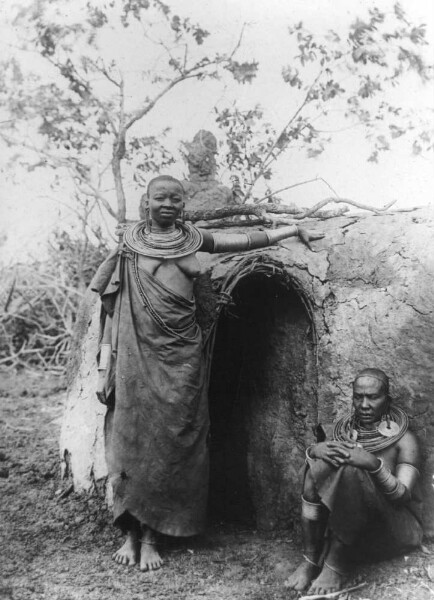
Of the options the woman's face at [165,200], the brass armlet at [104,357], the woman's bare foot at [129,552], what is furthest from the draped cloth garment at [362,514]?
the woman's face at [165,200]

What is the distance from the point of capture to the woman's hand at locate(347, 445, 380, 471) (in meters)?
3.00

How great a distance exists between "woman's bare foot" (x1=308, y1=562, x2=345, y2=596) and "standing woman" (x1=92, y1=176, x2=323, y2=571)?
87 centimetres

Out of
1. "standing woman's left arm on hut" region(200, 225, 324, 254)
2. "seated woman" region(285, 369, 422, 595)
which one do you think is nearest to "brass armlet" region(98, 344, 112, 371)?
"standing woman's left arm on hut" region(200, 225, 324, 254)

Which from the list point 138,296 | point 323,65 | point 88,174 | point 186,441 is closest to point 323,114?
point 323,65

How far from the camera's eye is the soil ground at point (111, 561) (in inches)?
127

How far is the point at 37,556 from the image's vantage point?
12.2 feet

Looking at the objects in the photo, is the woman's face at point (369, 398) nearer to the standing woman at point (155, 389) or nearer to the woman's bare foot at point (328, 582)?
the woman's bare foot at point (328, 582)

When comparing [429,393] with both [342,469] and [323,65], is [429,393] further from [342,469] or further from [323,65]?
[323,65]

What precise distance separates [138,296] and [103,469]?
1377 millimetres

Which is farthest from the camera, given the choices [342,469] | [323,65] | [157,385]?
[323,65]

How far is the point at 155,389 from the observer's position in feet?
12.0

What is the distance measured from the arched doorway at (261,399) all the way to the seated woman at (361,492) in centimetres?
75

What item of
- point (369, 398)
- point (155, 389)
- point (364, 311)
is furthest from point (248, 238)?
point (369, 398)

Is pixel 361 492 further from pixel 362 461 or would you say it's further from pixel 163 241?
pixel 163 241
